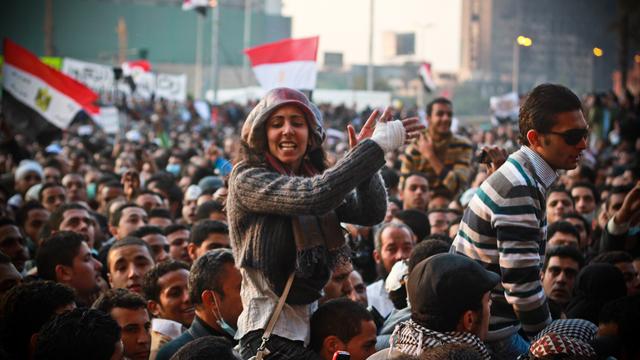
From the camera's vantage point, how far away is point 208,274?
5.15 meters

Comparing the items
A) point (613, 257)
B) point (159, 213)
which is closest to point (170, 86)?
point (159, 213)

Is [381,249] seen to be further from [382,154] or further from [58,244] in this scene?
[382,154]

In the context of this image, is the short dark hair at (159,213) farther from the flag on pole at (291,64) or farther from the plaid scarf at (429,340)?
the plaid scarf at (429,340)

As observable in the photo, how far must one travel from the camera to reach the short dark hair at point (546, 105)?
412 centimetres

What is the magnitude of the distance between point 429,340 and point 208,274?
1834mm

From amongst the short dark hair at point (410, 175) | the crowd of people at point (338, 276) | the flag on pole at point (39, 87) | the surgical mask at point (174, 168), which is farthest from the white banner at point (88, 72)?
the crowd of people at point (338, 276)

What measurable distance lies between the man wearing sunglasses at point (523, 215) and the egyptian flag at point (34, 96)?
35.5 feet

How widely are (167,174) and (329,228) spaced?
826 centimetres

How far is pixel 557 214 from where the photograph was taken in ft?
29.6

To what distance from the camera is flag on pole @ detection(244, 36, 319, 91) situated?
12.1 m

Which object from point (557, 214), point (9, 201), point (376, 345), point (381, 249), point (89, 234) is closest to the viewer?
point (376, 345)

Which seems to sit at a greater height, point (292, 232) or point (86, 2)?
point (86, 2)

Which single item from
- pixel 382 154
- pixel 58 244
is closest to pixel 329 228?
pixel 382 154

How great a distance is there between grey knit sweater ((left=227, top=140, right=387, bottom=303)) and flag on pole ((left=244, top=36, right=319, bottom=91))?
783 centimetres
